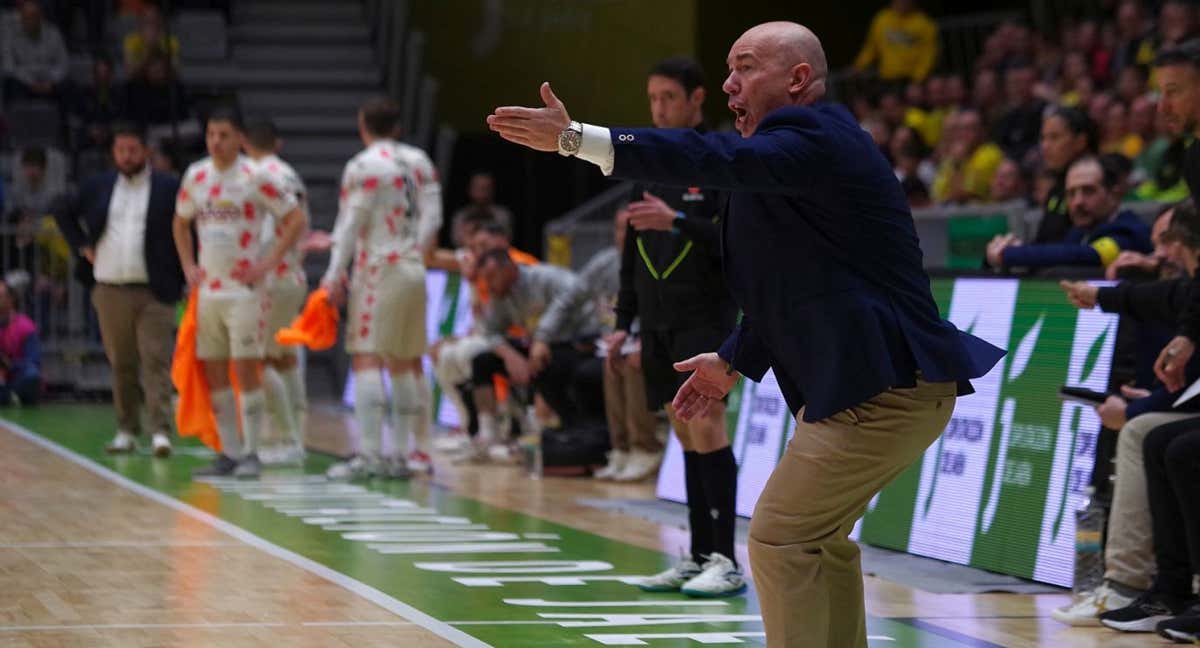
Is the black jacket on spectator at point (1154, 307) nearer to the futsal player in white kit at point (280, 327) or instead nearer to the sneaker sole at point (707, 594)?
the sneaker sole at point (707, 594)

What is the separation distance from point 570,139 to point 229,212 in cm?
656

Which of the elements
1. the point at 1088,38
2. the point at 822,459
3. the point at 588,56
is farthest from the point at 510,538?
the point at 588,56

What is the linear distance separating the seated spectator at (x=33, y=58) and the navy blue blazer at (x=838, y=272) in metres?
15.6

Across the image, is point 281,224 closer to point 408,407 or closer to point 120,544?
point 408,407

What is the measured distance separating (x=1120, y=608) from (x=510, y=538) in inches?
116

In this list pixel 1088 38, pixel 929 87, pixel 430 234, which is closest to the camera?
pixel 430 234

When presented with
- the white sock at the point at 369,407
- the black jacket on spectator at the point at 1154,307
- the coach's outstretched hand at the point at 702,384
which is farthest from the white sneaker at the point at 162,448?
the coach's outstretched hand at the point at 702,384

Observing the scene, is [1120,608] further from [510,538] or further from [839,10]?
[839,10]

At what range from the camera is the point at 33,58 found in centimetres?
1888

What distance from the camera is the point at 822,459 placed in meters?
4.38

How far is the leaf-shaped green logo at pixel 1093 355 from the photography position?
716 centimetres

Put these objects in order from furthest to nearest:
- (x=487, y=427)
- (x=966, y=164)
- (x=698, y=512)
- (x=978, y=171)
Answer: (x=966, y=164) → (x=978, y=171) → (x=487, y=427) → (x=698, y=512)

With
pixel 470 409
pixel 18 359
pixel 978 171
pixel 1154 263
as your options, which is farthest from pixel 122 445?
pixel 1154 263

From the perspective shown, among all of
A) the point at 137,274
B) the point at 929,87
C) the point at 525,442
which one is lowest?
the point at 525,442
